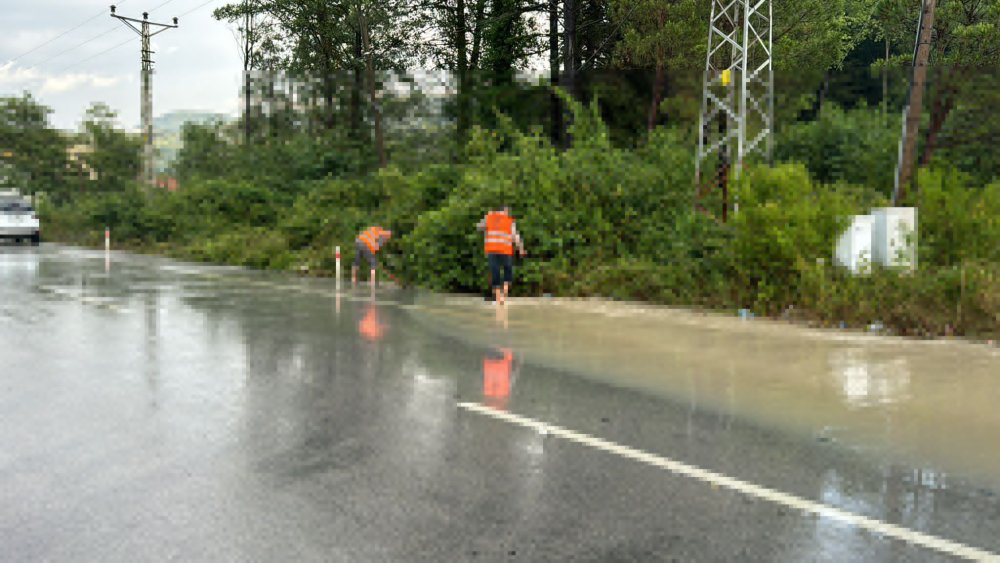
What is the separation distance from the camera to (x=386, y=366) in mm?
10992

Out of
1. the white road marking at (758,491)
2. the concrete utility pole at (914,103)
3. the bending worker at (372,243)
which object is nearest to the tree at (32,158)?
the bending worker at (372,243)

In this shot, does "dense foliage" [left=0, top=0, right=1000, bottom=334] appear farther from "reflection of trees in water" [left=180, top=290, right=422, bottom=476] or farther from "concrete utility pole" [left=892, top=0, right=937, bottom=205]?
"reflection of trees in water" [left=180, top=290, right=422, bottom=476]

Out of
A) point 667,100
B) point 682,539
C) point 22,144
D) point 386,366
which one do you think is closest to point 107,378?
point 386,366

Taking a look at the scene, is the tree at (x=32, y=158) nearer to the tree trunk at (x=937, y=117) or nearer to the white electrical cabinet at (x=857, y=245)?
the tree trunk at (x=937, y=117)

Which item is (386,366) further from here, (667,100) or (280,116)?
(280,116)

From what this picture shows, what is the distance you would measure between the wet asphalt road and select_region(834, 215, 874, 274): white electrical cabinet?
6.11 meters

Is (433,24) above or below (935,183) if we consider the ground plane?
above

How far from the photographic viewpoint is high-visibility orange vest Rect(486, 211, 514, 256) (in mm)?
17828

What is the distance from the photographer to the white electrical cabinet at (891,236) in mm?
15031

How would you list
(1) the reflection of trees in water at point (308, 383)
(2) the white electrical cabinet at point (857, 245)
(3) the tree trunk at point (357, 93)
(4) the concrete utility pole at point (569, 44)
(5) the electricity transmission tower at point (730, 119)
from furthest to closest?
(3) the tree trunk at point (357, 93), (4) the concrete utility pole at point (569, 44), (5) the electricity transmission tower at point (730, 119), (2) the white electrical cabinet at point (857, 245), (1) the reflection of trees in water at point (308, 383)

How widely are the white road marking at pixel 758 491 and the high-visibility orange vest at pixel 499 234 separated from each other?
955 centimetres

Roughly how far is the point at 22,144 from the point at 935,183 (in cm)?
6747

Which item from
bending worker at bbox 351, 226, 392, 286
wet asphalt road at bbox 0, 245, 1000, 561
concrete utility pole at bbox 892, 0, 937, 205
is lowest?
wet asphalt road at bbox 0, 245, 1000, 561

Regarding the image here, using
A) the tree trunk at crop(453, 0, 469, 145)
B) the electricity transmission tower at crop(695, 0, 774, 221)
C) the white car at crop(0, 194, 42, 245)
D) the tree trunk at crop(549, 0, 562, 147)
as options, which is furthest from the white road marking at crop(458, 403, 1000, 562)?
the white car at crop(0, 194, 42, 245)
